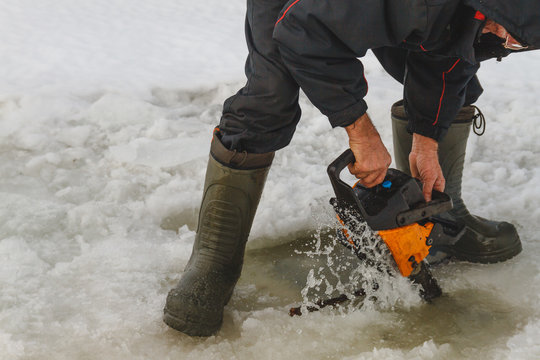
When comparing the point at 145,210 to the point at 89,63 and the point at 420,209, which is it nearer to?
the point at 420,209

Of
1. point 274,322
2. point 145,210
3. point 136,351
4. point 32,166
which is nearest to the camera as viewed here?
point 136,351

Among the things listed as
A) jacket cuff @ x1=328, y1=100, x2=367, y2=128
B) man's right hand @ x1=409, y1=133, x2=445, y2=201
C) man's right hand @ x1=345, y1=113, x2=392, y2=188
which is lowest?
man's right hand @ x1=409, y1=133, x2=445, y2=201

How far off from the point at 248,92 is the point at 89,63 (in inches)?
104

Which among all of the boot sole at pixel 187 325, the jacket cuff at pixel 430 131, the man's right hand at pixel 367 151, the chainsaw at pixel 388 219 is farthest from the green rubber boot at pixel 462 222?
the boot sole at pixel 187 325

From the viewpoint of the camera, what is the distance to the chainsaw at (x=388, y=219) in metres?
1.76

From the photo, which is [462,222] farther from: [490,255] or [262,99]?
[262,99]

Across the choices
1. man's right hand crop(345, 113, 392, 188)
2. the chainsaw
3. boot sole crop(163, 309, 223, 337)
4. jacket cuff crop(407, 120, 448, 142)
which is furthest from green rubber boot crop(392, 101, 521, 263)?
boot sole crop(163, 309, 223, 337)

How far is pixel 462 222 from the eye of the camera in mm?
2301

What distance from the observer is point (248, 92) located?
5.89 ft

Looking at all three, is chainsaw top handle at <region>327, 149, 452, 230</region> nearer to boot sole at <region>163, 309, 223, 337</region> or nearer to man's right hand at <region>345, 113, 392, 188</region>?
man's right hand at <region>345, 113, 392, 188</region>

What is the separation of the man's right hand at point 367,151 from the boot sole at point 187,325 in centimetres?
68

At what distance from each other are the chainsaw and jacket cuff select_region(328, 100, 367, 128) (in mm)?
135

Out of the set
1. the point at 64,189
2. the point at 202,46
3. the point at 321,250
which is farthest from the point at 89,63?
the point at 321,250

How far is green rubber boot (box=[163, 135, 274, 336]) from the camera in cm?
182
